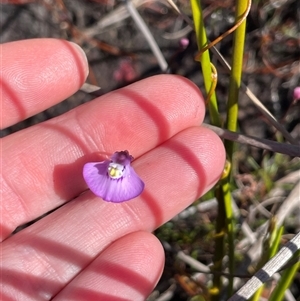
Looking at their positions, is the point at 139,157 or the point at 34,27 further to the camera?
the point at 34,27

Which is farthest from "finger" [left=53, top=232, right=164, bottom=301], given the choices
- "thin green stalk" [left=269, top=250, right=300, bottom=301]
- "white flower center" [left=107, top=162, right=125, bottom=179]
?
"thin green stalk" [left=269, top=250, right=300, bottom=301]

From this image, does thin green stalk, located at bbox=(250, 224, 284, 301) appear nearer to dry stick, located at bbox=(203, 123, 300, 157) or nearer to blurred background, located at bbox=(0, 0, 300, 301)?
dry stick, located at bbox=(203, 123, 300, 157)

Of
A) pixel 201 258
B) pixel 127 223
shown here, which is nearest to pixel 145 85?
pixel 127 223

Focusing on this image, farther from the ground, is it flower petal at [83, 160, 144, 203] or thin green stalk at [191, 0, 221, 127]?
thin green stalk at [191, 0, 221, 127]

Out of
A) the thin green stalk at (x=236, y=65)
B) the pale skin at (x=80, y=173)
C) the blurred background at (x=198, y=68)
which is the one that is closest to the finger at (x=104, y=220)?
the pale skin at (x=80, y=173)

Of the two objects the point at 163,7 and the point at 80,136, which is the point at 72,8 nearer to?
the point at 163,7
